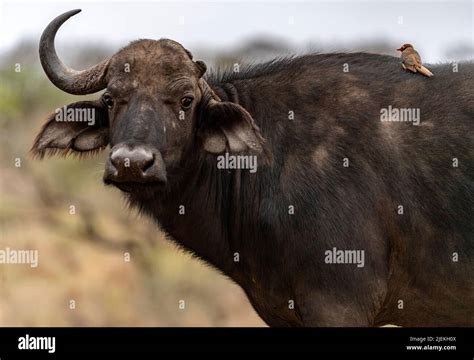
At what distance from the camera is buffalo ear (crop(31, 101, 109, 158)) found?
1004 centimetres

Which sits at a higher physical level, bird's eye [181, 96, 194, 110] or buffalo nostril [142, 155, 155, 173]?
bird's eye [181, 96, 194, 110]

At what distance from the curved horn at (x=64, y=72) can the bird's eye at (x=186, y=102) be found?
878 millimetres

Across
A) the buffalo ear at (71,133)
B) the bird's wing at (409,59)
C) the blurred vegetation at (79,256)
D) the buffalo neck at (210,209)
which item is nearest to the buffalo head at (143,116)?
the buffalo ear at (71,133)

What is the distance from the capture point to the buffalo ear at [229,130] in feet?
31.4

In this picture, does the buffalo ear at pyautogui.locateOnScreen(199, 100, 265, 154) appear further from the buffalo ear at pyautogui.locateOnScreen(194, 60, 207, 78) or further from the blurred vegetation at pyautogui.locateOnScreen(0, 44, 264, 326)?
the blurred vegetation at pyautogui.locateOnScreen(0, 44, 264, 326)

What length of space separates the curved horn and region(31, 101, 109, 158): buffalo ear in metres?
0.18

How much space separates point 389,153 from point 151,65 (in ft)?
7.89

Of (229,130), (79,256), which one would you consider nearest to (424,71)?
(229,130)

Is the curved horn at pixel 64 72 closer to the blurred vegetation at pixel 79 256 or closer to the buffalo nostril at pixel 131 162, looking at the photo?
the buffalo nostril at pixel 131 162

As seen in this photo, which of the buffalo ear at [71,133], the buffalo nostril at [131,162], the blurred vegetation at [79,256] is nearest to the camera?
the buffalo nostril at [131,162]

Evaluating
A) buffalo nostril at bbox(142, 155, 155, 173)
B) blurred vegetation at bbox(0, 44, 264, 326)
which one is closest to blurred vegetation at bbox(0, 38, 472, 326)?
blurred vegetation at bbox(0, 44, 264, 326)

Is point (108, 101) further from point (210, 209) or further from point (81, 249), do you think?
point (81, 249)
